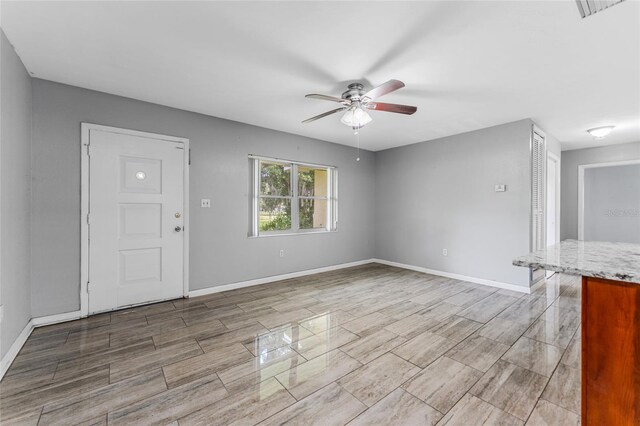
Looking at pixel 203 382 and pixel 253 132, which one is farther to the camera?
pixel 253 132

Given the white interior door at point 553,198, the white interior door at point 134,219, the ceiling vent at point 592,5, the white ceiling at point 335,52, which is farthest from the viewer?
the white interior door at point 553,198

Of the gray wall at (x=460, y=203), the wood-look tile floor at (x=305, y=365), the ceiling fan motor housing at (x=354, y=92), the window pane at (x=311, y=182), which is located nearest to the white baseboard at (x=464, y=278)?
the gray wall at (x=460, y=203)

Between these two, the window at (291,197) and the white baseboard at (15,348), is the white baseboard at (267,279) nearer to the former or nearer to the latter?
the window at (291,197)

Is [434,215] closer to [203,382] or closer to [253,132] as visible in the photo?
[253,132]

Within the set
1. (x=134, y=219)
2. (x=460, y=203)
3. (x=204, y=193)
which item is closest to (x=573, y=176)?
(x=460, y=203)

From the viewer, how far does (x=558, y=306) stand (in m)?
3.34

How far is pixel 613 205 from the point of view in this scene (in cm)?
581

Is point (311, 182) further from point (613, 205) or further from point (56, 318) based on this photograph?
point (613, 205)

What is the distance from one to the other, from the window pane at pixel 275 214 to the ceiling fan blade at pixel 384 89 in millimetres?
2487

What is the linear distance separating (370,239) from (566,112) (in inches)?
147

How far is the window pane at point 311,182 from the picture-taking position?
5.00 metres

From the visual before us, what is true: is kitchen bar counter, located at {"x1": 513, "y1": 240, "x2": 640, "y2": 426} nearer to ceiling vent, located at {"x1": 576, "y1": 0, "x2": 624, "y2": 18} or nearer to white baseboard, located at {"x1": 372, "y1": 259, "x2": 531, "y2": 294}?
ceiling vent, located at {"x1": 576, "y1": 0, "x2": 624, "y2": 18}

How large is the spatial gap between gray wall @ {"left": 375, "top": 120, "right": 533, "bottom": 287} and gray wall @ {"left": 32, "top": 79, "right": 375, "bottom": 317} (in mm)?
608

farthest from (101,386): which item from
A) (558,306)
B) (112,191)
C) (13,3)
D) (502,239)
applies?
(502,239)
